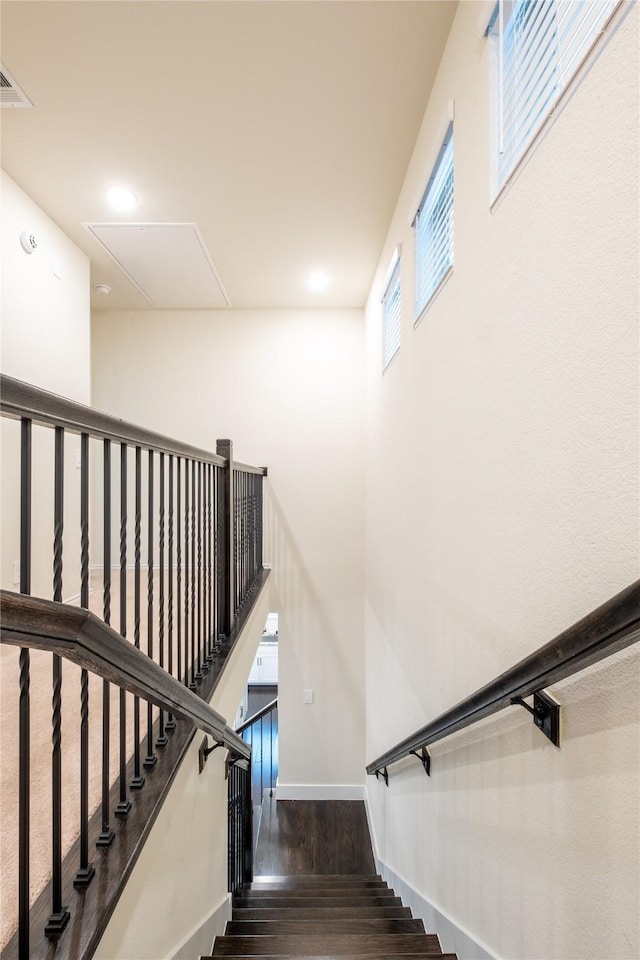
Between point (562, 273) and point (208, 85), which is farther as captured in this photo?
point (208, 85)

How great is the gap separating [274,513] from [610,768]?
13.3 feet

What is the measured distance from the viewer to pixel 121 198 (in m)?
2.99

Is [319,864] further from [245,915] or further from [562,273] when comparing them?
[562,273]

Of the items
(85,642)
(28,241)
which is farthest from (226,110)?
(85,642)

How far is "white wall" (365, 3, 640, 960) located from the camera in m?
0.80

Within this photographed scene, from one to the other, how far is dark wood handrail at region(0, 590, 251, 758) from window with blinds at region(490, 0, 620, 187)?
4.41 feet

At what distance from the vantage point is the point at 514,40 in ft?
4.18

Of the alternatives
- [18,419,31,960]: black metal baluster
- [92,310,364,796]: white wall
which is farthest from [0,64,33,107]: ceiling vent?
[92,310,364,796]: white wall

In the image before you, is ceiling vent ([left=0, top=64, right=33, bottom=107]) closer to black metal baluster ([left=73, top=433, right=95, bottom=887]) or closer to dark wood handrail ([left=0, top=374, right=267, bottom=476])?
dark wood handrail ([left=0, top=374, right=267, bottom=476])

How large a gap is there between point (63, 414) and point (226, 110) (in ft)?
7.03

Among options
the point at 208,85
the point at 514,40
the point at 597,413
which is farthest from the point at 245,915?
the point at 208,85

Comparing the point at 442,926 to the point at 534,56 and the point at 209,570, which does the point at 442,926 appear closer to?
the point at 209,570

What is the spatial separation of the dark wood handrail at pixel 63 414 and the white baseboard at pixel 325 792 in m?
4.57

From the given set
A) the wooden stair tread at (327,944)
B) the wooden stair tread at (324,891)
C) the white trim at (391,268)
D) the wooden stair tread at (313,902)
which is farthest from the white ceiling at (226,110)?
the wooden stair tread at (324,891)
